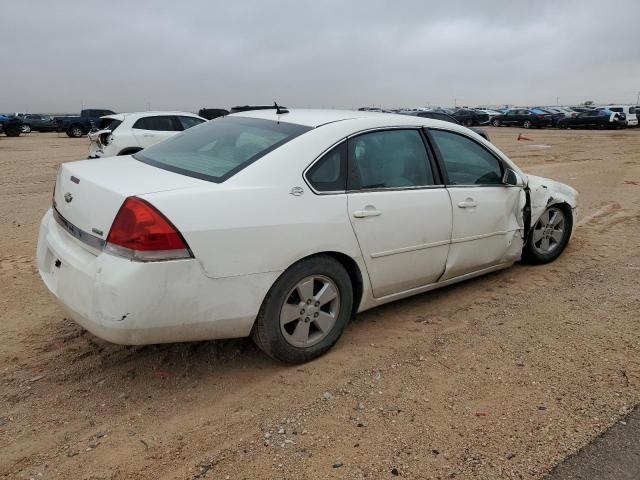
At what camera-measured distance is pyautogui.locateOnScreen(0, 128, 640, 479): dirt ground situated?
2.44 m

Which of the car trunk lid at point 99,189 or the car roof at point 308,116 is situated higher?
the car roof at point 308,116

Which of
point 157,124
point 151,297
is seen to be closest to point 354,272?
point 151,297

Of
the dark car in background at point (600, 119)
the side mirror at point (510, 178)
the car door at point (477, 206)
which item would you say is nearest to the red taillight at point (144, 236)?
the car door at point (477, 206)

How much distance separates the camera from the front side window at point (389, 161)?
11.3ft

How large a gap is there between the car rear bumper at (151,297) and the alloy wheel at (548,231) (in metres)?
3.11

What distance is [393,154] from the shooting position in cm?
371

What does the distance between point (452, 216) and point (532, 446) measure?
1.77m

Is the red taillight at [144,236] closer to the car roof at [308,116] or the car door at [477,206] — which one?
the car roof at [308,116]

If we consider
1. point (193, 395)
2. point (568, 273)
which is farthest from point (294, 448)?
point (568, 273)

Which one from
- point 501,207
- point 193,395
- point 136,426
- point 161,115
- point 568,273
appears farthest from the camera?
point 161,115

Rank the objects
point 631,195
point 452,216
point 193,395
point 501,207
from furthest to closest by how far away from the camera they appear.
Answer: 1. point 631,195
2. point 501,207
3. point 452,216
4. point 193,395

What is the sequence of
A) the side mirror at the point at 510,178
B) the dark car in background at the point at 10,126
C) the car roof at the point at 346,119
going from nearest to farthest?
the car roof at the point at 346,119 → the side mirror at the point at 510,178 → the dark car in background at the point at 10,126

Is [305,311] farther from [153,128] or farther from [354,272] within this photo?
[153,128]

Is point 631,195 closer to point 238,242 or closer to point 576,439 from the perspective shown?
point 576,439
